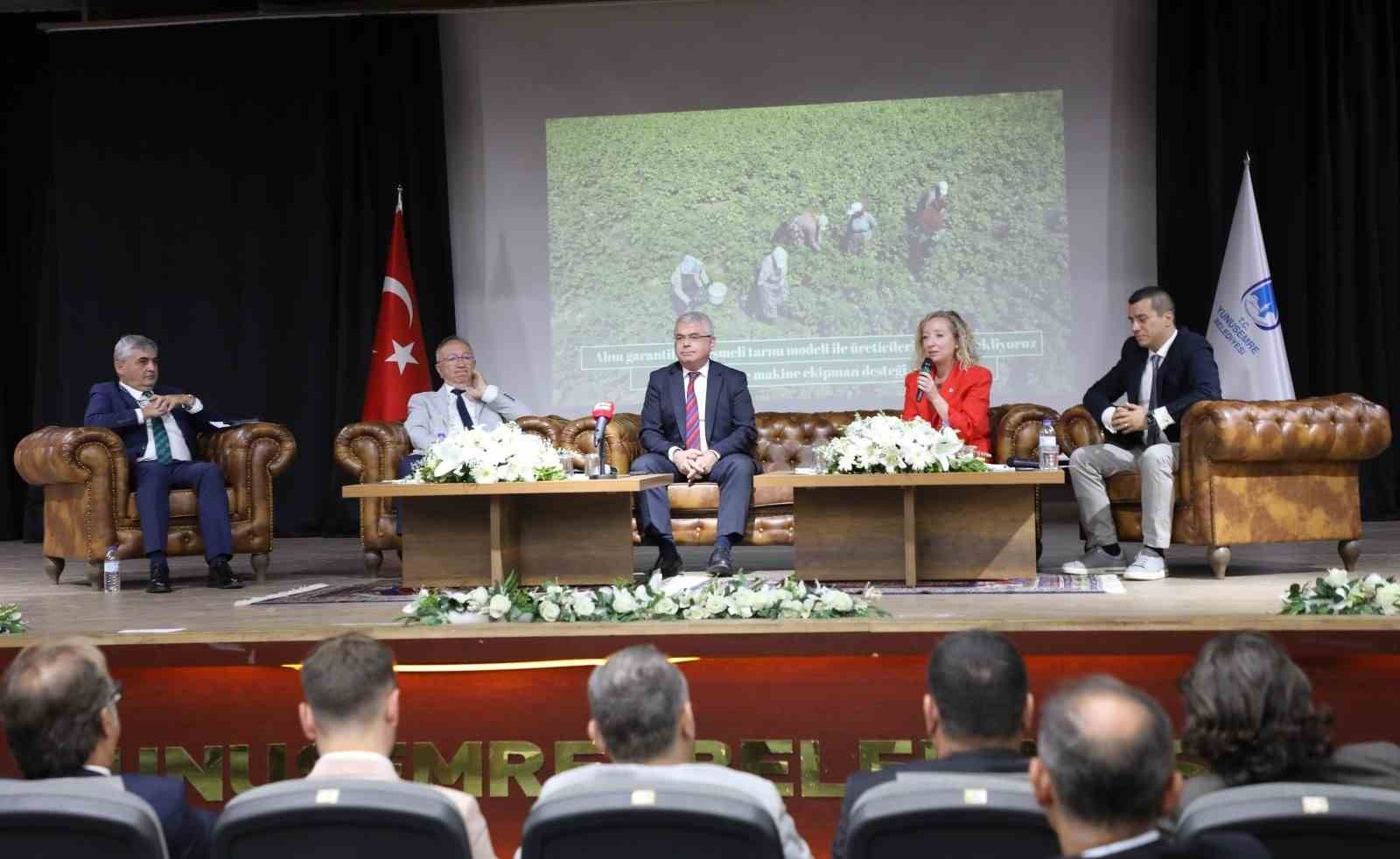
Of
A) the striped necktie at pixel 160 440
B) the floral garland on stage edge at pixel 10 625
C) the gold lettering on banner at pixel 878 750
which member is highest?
the striped necktie at pixel 160 440

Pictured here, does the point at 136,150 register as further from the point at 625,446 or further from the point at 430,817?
the point at 430,817

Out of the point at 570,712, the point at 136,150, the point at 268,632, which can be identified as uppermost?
the point at 136,150

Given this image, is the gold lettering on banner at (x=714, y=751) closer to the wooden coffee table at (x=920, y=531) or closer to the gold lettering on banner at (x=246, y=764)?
the gold lettering on banner at (x=246, y=764)

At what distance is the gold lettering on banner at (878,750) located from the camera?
10.8ft

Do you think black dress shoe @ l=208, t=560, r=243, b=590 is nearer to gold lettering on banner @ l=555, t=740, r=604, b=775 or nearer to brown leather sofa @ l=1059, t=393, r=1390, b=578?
gold lettering on banner @ l=555, t=740, r=604, b=775

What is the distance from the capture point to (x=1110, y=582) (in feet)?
16.8

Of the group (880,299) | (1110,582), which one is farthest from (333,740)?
(880,299)

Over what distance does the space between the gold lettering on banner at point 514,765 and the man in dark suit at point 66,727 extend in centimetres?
147

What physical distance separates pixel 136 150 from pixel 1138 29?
634cm

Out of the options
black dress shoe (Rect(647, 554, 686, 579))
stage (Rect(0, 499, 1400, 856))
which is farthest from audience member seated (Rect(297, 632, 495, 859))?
black dress shoe (Rect(647, 554, 686, 579))

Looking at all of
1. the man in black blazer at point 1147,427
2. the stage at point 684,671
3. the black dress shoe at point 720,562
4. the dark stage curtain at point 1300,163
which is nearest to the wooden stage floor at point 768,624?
the stage at point 684,671

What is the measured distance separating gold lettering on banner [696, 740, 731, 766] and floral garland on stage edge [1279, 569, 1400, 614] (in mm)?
1366

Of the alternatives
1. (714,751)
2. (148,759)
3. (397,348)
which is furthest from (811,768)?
(397,348)

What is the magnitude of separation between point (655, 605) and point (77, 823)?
1909 millimetres
